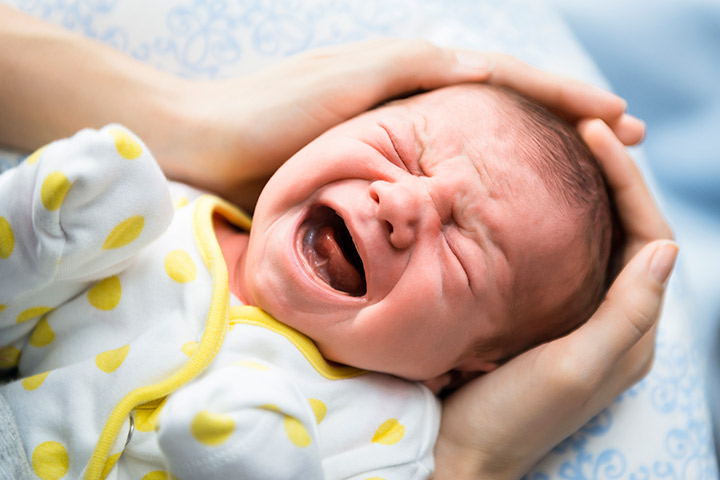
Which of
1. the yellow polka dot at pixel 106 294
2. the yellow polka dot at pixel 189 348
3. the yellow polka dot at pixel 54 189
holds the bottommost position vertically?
the yellow polka dot at pixel 106 294

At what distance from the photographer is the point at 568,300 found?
1318 mm

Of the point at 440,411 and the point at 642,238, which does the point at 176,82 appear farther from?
the point at 642,238

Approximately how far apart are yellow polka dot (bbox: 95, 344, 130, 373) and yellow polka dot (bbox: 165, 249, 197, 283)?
16 centimetres

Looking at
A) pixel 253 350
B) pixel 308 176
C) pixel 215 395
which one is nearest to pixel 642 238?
pixel 308 176

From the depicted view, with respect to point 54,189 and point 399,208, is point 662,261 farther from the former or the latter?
point 54,189

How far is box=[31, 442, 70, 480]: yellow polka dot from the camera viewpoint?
3.65 feet

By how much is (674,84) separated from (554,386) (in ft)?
5.76

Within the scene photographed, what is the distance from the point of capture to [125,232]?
116 cm

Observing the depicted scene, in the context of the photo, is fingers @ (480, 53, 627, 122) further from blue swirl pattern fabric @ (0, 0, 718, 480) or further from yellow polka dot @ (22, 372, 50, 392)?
yellow polka dot @ (22, 372, 50, 392)

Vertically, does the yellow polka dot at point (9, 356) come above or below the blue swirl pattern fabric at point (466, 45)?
below

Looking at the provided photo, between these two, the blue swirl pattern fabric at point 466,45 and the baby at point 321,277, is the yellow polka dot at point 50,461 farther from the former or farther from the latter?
the blue swirl pattern fabric at point 466,45

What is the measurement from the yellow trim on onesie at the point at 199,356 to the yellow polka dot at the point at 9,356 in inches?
11.9

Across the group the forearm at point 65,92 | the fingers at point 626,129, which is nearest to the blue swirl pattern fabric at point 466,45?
the forearm at point 65,92

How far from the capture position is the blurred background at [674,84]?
2.46 meters
